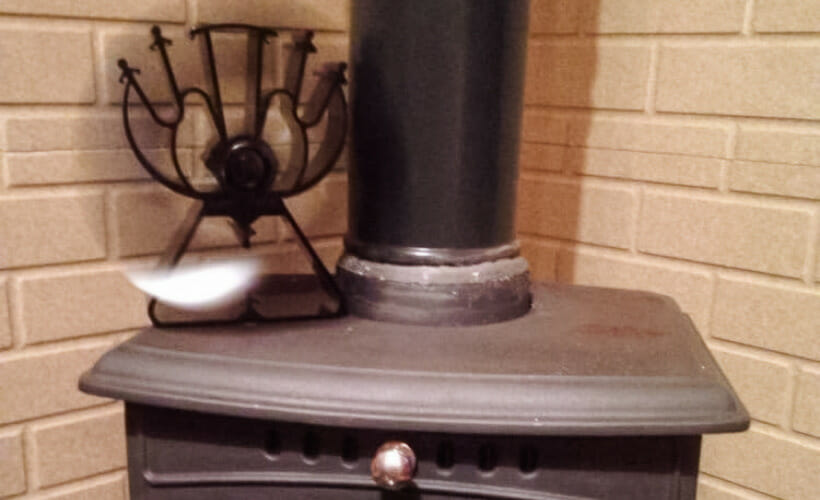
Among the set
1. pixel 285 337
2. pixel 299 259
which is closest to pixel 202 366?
pixel 285 337

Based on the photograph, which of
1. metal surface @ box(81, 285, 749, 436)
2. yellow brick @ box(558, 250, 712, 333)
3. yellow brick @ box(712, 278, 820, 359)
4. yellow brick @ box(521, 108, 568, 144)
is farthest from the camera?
yellow brick @ box(521, 108, 568, 144)

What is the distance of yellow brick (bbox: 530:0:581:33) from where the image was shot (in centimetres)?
125

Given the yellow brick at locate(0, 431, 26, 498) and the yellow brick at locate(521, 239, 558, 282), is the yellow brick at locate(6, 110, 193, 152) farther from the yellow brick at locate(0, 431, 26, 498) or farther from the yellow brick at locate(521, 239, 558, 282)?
the yellow brick at locate(521, 239, 558, 282)

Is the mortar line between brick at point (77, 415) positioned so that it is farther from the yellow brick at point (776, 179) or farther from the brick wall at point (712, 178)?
the yellow brick at point (776, 179)

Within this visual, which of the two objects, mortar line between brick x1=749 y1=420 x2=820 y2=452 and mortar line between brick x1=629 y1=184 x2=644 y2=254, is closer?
mortar line between brick x1=749 y1=420 x2=820 y2=452

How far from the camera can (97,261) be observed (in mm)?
1057

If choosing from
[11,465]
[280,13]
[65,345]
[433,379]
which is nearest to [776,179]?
[433,379]

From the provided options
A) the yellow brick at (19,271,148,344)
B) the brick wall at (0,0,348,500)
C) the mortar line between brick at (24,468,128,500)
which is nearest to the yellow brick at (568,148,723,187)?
the brick wall at (0,0,348,500)

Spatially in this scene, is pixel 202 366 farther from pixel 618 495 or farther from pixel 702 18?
pixel 702 18

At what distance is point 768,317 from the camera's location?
1095mm

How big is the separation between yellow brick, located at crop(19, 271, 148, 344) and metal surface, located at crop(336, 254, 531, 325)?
0.35 metres

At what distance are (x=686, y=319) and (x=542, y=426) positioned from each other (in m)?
0.33

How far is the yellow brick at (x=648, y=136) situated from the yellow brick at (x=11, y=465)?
0.90m

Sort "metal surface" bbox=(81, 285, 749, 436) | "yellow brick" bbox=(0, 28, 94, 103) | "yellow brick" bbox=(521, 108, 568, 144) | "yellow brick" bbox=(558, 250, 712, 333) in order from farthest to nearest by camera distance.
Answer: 1. "yellow brick" bbox=(521, 108, 568, 144)
2. "yellow brick" bbox=(558, 250, 712, 333)
3. "yellow brick" bbox=(0, 28, 94, 103)
4. "metal surface" bbox=(81, 285, 749, 436)
